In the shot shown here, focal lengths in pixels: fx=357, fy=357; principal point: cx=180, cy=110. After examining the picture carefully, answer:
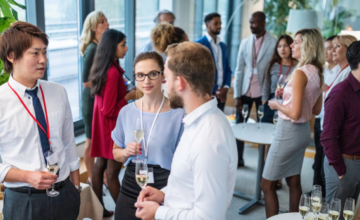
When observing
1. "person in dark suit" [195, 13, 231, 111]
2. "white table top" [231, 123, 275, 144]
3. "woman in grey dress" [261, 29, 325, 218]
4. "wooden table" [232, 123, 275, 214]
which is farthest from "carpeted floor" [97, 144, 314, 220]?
"person in dark suit" [195, 13, 231, 111]

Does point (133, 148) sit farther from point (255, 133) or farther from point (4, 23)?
point (255, 133)

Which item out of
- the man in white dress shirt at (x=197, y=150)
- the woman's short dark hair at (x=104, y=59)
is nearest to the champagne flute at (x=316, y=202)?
the man in white dress shirt at (x=197, y=150)

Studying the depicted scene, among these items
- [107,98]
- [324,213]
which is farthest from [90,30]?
[324,213]

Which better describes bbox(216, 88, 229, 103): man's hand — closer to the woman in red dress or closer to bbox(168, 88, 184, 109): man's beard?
the woman in red dress

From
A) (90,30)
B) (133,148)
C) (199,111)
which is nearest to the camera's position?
(199,111)

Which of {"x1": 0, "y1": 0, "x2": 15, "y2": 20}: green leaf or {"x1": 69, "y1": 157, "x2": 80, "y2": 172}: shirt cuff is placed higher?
{"x1": 0, "y1": 0, "x2": 15, "y2": 20}: green leaf

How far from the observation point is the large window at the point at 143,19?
17.4 ft

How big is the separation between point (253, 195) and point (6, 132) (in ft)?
9.43

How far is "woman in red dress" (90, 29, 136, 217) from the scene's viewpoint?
301cm

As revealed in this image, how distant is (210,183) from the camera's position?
1266 mm

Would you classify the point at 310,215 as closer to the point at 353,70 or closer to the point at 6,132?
the point at 353,70

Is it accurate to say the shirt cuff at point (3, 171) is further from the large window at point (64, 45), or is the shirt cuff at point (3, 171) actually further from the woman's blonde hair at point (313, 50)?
the large window at point (64, 45)

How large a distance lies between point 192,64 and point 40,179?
918 mm

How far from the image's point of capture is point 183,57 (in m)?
1.37
